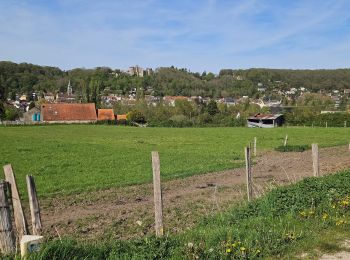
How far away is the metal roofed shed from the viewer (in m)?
97.0

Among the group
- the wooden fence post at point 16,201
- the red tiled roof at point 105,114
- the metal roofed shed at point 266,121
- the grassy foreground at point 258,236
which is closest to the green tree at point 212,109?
the metal roofed shed at point 266,121

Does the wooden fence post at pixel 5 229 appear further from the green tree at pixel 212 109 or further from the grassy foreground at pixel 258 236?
the green tree at pixel 212 109

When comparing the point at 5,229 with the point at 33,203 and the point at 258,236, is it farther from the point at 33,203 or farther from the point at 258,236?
the point at 258,236

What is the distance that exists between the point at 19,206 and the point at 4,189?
98 centimetres

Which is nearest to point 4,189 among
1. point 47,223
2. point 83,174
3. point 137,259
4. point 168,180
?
point 137,259

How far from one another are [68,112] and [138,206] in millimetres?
97333

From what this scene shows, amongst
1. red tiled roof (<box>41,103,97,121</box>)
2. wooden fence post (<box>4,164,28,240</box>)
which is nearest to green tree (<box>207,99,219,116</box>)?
red tiled roof (<box>41,103,97,121</box>)

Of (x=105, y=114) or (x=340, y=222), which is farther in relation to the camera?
(x=105, y=114)

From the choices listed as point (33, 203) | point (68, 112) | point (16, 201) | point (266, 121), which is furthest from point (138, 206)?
point (68, 112)

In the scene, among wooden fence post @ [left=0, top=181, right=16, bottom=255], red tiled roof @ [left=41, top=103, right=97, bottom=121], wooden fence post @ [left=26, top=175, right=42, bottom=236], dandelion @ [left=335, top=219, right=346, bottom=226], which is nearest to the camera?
wooden fence post @ [left=0, top=181, right=16, bottom=255]

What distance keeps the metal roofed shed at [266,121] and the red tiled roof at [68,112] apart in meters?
40.9

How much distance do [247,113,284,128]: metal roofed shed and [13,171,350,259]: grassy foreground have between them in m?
86.4

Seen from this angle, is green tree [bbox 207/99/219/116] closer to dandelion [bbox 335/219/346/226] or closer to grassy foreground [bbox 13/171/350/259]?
grassy foreground [bbox 13/171/350/259]

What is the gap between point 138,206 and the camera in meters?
12.9
